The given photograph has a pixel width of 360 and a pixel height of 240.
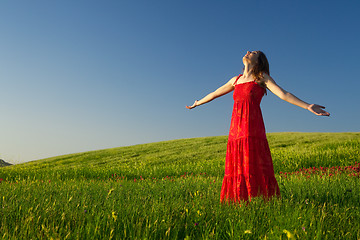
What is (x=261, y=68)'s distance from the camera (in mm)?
4812

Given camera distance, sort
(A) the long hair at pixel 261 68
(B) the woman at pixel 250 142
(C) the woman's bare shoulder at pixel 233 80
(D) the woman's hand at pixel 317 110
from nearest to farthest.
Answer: (D) the woman's hand at pixel 317 110 < (B) the woman at pixel 250 142 < (A) the long hair at pixel 261 68 < (C) the woman's bare shoulder at pixel 233 80

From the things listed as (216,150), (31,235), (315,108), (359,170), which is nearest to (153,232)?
(31,235)

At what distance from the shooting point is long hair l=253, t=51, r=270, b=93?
4.75 m

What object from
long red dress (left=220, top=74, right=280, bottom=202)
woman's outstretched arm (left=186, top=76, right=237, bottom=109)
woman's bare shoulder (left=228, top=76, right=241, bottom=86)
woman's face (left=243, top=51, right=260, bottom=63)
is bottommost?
long red dress (left=220, top=74, right=280, bottom=202)

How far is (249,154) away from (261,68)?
1491 mm

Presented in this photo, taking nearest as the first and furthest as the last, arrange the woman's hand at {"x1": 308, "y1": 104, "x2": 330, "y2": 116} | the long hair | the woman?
the woman's hand at {"x1": 308, "y1": 104, "x2": 330, "y2": 116}, the woman, the long hair

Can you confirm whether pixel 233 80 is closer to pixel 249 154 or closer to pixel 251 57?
pixel 251 57

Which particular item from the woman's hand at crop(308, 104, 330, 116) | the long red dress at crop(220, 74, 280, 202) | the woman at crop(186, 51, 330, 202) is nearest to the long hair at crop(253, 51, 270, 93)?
the woman at crop(186, 51, 330, 202)

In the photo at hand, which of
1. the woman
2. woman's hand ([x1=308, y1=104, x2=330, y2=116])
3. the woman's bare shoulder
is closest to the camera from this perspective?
woman's hand ([x1=308, y1=104, x2=330, y2=116])

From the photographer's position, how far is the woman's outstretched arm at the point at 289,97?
3794 millimetres

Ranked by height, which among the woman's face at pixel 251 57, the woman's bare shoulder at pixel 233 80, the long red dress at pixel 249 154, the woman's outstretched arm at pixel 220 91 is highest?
the woman's face at pixel 251 57

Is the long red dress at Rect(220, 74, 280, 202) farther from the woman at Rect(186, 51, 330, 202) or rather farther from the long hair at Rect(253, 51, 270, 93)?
the long hair at Rect(253, 51, 270, 93)

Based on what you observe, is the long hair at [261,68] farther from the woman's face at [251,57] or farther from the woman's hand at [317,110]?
the woman's hand at [317,110]

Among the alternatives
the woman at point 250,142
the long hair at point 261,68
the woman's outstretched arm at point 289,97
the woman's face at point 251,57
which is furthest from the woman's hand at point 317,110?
the woman's face at point 251,57
